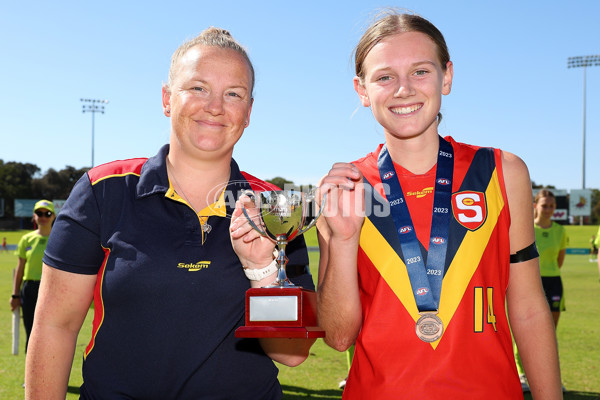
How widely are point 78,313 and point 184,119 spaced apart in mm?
716

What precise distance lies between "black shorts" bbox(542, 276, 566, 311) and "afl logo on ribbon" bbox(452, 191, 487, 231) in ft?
18.2

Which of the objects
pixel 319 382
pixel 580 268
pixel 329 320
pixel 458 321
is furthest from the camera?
pixel 580 268

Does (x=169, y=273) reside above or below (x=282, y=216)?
below

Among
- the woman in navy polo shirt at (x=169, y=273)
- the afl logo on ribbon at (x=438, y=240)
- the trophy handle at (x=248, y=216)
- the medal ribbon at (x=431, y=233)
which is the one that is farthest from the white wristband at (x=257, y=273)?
the afl logo on ribbon at (x=438, y=240)

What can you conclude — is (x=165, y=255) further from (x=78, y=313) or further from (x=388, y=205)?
(x=388, y=205)

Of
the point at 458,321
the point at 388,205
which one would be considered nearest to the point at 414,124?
the point at 388,205

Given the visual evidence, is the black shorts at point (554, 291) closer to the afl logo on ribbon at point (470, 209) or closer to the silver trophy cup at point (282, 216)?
the afl logo on ribbon at point (470, 209)

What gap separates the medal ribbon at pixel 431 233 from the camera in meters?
1.92

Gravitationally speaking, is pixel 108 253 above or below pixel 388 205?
below

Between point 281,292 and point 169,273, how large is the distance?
1.21 ft

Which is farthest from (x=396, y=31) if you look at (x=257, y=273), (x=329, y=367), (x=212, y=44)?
(x=329, y=367)

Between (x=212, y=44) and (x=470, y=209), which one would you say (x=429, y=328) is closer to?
(x=470, y=209)

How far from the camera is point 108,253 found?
1910mm

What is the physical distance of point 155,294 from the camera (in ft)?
6.00
